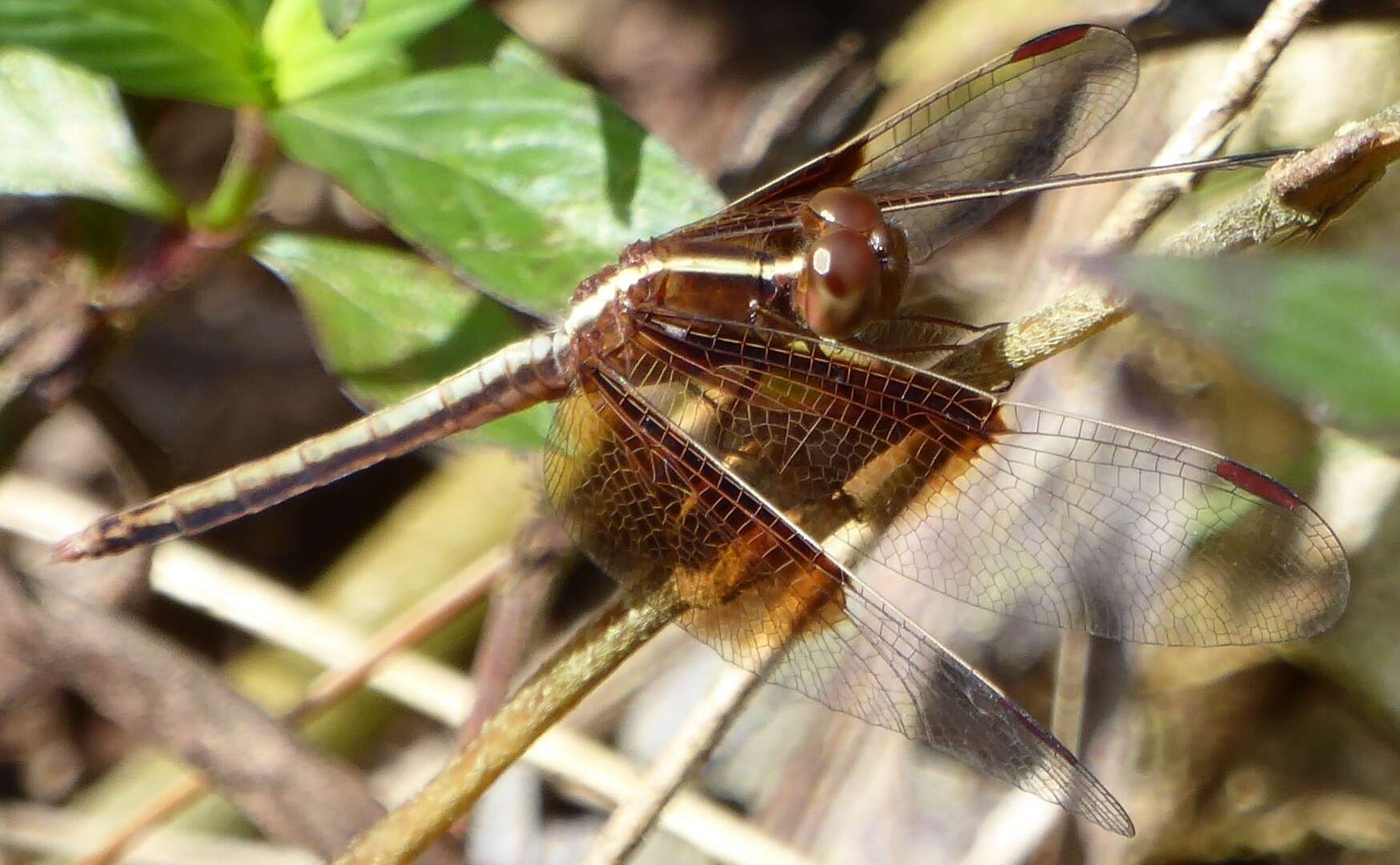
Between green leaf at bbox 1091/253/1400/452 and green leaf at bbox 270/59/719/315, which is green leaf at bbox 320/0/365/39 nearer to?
green leaf at bbox 270/59/719/315

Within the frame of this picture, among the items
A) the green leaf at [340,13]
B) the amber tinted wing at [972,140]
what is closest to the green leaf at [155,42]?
the green leaf at [340,13]

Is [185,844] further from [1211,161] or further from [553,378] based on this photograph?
[1211,161]

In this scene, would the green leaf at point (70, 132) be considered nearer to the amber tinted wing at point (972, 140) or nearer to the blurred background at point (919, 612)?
the blurred background at point (919, 612)

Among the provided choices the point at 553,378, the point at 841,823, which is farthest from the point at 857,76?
the point at 841,823

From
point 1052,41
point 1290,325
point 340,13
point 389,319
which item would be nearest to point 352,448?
point 389,319

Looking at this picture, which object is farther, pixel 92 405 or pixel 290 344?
pixel 290 344

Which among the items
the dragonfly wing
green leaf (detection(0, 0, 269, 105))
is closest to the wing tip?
the dragonfly wing
